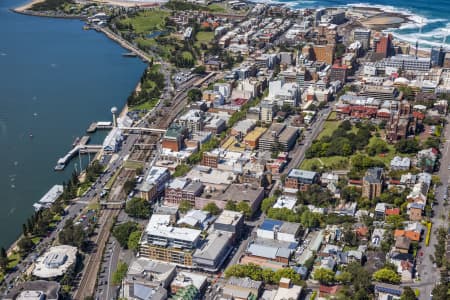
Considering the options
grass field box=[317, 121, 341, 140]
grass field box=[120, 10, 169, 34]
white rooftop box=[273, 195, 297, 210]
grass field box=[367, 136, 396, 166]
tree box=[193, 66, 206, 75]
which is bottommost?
white rooftop box=[273, 195, 297, 210]

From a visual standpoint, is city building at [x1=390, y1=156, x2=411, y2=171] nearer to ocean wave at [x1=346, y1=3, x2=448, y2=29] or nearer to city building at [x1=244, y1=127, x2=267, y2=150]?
city building at [x1=244, y1=127, x2=267, y2=150]

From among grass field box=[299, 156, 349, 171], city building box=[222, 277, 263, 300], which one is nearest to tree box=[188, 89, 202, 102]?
grass field box=[299, 156, 349, 171]

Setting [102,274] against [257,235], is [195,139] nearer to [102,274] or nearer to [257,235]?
[257,235]

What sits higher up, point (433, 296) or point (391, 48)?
point (391, 48)

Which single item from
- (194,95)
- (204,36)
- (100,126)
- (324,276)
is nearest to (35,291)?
(324,276)

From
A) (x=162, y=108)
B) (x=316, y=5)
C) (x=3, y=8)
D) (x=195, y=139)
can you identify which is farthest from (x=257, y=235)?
(x=3, y=8)
